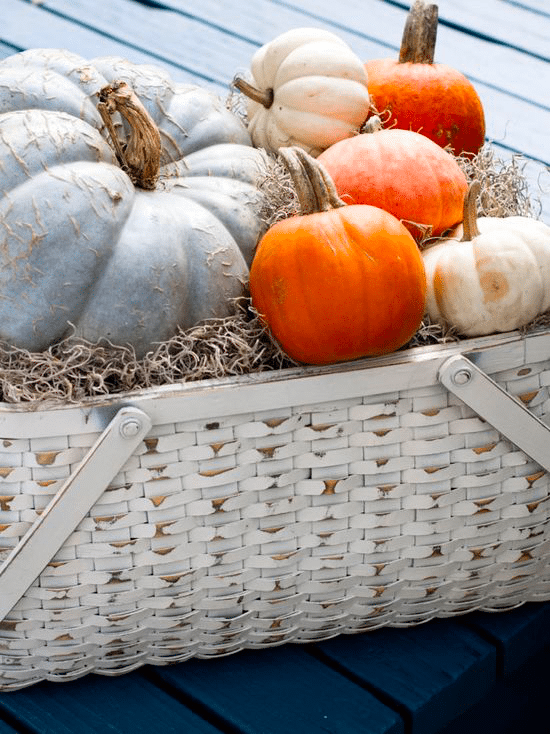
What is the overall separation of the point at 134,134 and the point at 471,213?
34cm

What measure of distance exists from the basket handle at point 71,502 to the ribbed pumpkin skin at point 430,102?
1.88 ft

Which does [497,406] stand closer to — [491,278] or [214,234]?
[491,278]

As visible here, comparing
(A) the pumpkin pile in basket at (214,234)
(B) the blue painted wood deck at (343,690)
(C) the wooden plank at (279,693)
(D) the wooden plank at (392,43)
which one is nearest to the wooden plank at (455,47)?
(D) the wooden plank at (392,43)

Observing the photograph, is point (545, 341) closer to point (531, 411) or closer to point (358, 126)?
point (531, 411)

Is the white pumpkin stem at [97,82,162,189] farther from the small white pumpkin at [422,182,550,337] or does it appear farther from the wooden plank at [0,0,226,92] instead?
the wooden plank at [0,0,226,92]

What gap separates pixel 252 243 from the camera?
108 centimetres

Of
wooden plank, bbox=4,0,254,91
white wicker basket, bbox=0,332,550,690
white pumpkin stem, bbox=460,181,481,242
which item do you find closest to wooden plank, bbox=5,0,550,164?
wooden plank, bbox=4,0,254,91

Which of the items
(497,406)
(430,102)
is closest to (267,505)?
(497,406)

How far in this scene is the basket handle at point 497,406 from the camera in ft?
3.18

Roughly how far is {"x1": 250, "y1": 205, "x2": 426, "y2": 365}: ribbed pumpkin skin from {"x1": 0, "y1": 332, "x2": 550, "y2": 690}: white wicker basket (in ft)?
0.10

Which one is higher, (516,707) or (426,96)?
(426,96)

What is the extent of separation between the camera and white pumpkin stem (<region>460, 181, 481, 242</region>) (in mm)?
1022

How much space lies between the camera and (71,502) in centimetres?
93

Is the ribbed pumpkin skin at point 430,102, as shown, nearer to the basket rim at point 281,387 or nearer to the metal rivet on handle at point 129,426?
the basket rim at point 281,387
